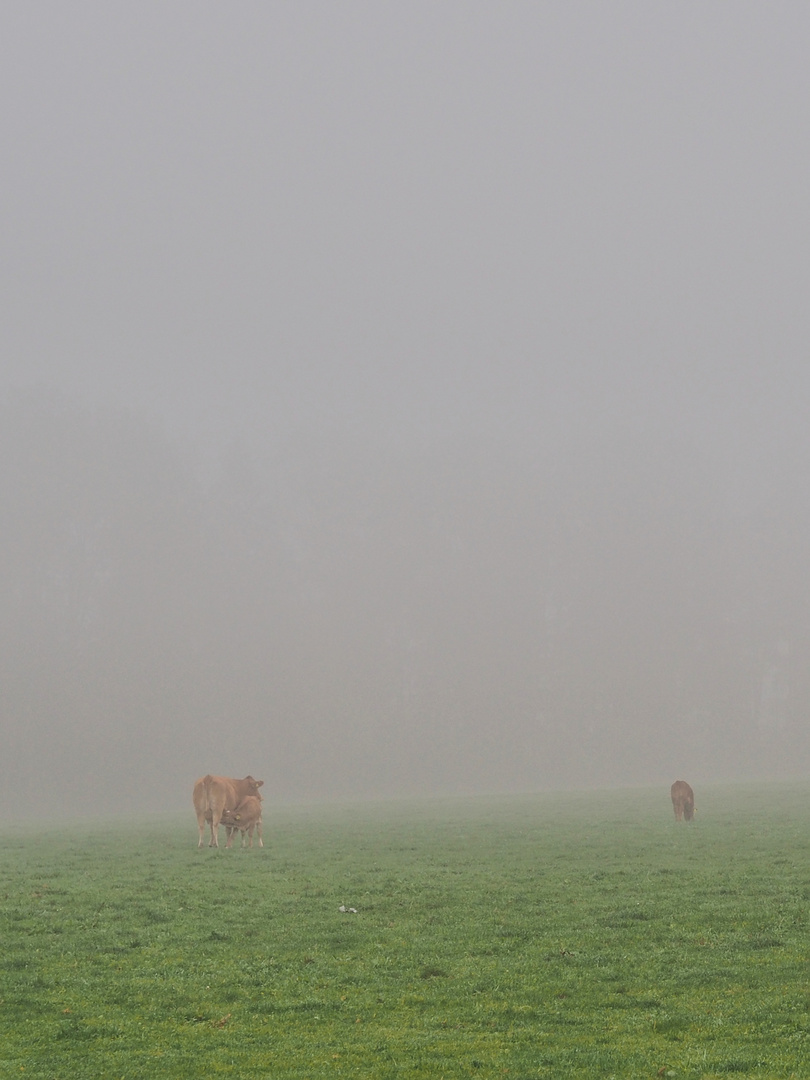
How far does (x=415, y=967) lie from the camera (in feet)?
61.7

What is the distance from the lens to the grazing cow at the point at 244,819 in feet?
133

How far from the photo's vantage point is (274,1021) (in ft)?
51.6

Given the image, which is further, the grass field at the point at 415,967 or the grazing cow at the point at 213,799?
the grazing cow at the point at 213,799

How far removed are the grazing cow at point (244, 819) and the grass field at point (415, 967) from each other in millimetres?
5638

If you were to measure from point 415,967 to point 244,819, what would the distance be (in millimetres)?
23390

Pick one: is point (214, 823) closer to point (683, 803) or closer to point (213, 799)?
point (213, 799)

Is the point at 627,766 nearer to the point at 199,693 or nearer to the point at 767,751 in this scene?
the point at 767,751

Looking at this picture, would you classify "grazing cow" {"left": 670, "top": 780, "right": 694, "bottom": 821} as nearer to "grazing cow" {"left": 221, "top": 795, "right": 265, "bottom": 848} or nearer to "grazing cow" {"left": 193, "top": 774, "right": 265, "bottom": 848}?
"grazing cow" {"left": 221, "top": 795, "right": 265, "bottom": 848}

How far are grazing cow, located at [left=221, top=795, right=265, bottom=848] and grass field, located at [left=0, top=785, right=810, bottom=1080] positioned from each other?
5.64 m

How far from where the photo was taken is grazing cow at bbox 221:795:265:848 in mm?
40500

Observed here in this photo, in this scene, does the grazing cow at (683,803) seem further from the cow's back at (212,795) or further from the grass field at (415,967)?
the cow's back at (212,795)

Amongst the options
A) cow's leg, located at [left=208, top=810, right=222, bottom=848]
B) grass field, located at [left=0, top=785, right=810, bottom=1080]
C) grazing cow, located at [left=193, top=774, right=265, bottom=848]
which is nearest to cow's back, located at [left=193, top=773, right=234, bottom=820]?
grazing cow, located at [left=193, top=774, right=265, bottom=848]

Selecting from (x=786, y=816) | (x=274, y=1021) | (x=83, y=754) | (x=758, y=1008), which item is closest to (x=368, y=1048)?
(x=274, y=1021)

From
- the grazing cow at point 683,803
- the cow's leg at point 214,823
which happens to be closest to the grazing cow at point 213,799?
the cow's leg at point 214,823
